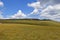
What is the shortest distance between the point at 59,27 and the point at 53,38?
260cm

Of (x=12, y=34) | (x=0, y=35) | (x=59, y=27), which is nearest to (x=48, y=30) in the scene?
(x=59, y=27)

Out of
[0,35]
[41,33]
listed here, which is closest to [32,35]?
[41,33]

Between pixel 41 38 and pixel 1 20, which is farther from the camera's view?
pixel 1 20

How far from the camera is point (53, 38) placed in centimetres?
1177

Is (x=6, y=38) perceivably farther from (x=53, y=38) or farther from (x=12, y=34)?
(x=53, y=38)

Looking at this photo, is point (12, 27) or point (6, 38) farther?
point (12, 27)

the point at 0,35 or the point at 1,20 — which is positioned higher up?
the point at 1,20

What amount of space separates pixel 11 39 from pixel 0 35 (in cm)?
154

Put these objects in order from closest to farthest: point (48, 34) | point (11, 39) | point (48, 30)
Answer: point (11, 39) < point (48, 34) < point (48, 30)

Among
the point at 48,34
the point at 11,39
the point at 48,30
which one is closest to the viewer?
the point at 11,39

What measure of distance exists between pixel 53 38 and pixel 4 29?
478cm

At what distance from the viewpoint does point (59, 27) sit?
46.2 ft

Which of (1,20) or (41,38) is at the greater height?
(1,20)

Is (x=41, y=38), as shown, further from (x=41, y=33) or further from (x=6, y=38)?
(x=6, y=38)
